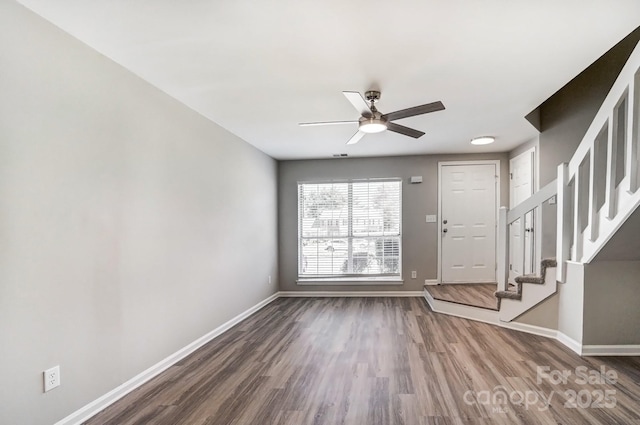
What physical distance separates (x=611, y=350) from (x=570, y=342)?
302 millimetres

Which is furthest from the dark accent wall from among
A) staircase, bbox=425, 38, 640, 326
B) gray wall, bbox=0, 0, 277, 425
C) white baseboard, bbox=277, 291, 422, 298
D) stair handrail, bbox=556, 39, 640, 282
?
gray wall, bbox=0, 0, 277, 425

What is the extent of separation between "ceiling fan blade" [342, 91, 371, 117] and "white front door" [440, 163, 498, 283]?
3342mm

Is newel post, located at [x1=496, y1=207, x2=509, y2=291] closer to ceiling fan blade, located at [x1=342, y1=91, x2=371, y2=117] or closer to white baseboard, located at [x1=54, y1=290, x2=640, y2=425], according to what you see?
white baseboard, located at [x1=54, y1=290, x2=640, y2=425]

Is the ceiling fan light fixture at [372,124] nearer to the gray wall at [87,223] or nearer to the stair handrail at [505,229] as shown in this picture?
the gray wall at [87,223]

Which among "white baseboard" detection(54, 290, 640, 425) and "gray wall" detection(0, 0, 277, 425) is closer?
"gray wall" detection(0, 0, 277, 425)

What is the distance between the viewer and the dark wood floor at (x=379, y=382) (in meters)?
2.12

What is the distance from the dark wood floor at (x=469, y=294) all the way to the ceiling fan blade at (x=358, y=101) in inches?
116

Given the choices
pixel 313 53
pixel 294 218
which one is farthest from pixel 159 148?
pixel 294 218

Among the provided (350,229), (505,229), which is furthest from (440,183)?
(505,229)

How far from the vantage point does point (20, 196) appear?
1738 millimetres

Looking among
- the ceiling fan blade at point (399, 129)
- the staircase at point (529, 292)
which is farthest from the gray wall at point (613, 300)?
the ceiling fan blade at point (399, 129)

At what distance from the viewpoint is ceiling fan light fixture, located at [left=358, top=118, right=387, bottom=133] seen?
2.83 meters

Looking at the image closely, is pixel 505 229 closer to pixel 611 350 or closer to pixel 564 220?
pixel 564 220

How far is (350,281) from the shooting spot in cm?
573
